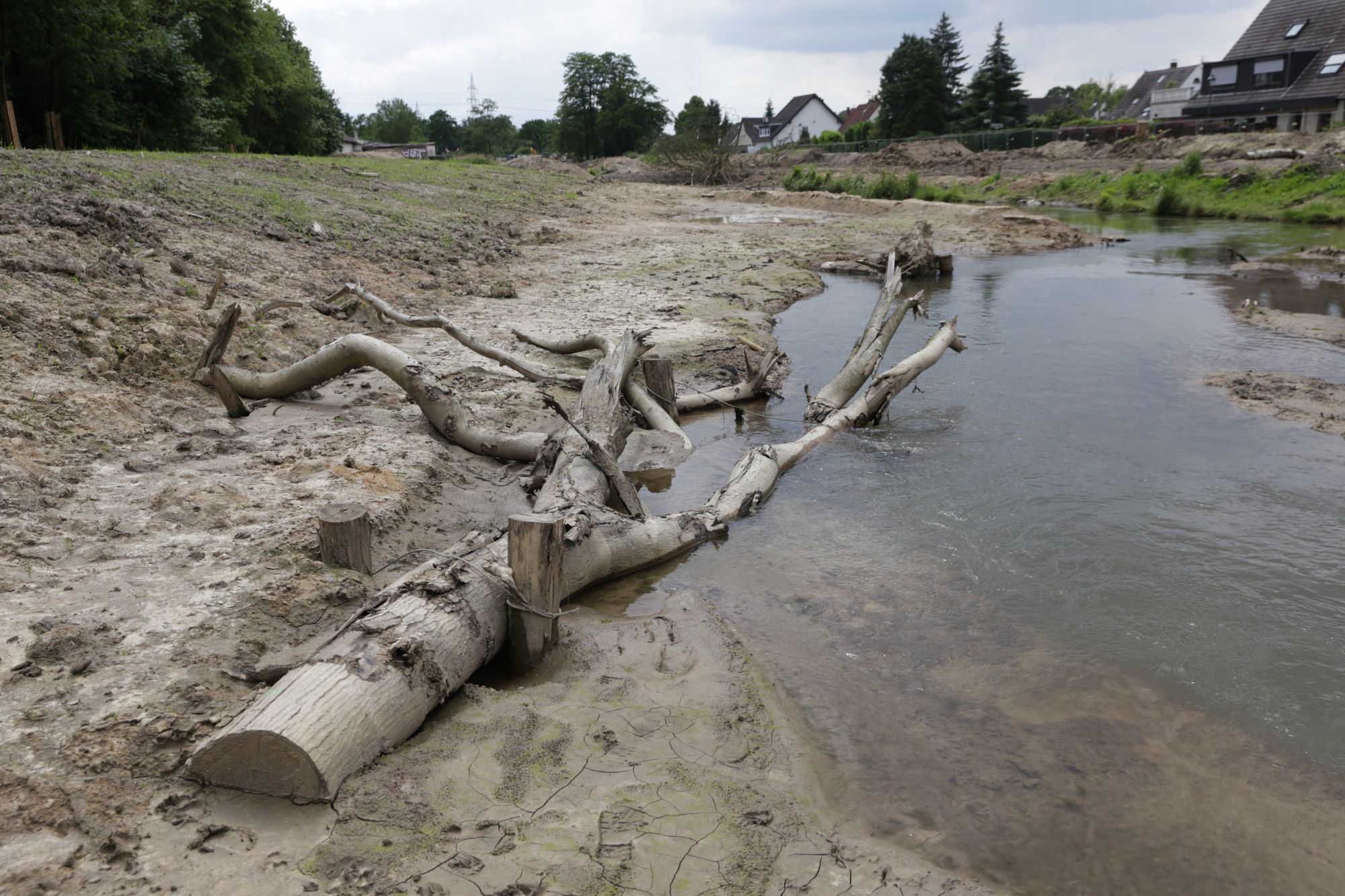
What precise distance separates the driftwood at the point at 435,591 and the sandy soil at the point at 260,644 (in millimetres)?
137

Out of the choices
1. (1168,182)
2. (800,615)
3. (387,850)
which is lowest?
(800,615)

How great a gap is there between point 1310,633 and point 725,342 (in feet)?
24.1

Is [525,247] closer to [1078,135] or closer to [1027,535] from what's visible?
[1027,535]

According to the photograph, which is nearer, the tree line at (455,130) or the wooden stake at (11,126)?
the wooden stake at (11,126)

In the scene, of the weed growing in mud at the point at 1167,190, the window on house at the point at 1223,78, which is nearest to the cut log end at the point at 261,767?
the weed growing in mud at the point at 1167,190

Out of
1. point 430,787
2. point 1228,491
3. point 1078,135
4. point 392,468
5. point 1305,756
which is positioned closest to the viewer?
point 430,787

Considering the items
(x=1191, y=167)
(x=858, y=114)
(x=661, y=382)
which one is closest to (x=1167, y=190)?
(x=1191, y=167)

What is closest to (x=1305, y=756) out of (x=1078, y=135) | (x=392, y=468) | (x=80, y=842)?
(x=80, y=842)

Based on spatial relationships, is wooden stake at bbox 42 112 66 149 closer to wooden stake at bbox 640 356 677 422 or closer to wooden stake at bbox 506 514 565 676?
wooden stake at bbox 640 356 677 422

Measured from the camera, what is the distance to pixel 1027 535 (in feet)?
21.2

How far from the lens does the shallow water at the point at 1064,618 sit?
3.64 m

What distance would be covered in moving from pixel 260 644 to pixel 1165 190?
32.4m

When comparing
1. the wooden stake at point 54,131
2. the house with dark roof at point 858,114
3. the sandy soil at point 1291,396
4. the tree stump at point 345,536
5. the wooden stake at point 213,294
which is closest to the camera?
the tree stump at point 345,536

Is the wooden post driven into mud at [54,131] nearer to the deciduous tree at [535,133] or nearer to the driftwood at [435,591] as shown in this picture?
the driftwood at [435,591]
